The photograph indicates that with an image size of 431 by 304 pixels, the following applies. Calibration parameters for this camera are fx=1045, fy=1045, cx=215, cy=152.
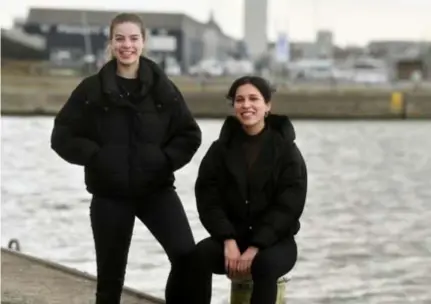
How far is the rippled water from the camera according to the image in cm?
1067

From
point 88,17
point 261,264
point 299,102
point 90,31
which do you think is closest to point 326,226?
point 261,264

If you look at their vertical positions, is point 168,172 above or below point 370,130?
above

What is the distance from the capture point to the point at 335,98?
181 feet

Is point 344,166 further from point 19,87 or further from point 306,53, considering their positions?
point 306,53

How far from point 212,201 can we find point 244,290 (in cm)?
53

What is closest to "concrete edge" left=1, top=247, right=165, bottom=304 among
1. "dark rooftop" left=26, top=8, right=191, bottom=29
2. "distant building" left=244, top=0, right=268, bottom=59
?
"dark rooftop" left=26, top=8, right=191, bottom=29

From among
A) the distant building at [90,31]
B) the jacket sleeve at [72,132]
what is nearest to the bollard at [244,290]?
the jacket sleeve at [72,132]

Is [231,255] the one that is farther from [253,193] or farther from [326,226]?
[326,226]

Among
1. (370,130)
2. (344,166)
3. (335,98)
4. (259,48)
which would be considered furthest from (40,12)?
(344,166)

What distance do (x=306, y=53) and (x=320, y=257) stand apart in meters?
126

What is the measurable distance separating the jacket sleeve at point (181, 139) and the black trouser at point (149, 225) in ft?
0.82

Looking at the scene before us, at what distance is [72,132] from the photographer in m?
5.70

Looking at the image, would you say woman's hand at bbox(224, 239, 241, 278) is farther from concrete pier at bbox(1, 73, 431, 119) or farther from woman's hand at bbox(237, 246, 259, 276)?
concrete pier at bbox(1, 73, 431, 119)

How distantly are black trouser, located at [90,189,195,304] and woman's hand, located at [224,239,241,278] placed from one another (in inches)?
13.7
